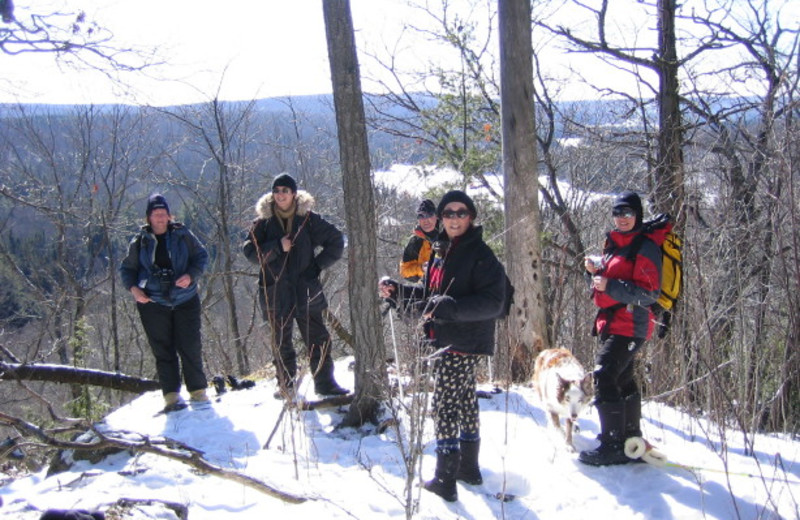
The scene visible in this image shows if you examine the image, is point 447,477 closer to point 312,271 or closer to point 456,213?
point 456,213

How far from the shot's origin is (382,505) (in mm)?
3229

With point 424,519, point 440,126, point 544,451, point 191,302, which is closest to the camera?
point 424,519

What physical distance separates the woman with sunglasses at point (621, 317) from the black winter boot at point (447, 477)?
1029 mm

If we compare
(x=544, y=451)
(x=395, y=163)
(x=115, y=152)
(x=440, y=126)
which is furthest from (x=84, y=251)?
(x=544, y=451)

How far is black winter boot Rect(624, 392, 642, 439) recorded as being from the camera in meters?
3.77

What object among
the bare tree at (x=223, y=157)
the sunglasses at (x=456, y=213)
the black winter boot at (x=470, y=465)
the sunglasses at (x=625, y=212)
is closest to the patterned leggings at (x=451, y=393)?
the black winter boot at (x=470, y=465)

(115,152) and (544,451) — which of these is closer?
(544,451)

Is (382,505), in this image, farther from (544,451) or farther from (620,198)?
(620,198)

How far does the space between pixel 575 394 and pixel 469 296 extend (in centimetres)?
126

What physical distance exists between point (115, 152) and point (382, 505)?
53.4 feet

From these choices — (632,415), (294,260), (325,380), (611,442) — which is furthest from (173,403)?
(632,415)

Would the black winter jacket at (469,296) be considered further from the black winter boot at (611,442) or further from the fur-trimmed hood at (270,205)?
the fur-trimmed hood at (270,205)

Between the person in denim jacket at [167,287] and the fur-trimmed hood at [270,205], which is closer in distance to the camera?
the fur-trimmed hood at [270,205]

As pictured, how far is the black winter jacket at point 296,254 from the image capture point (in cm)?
482
